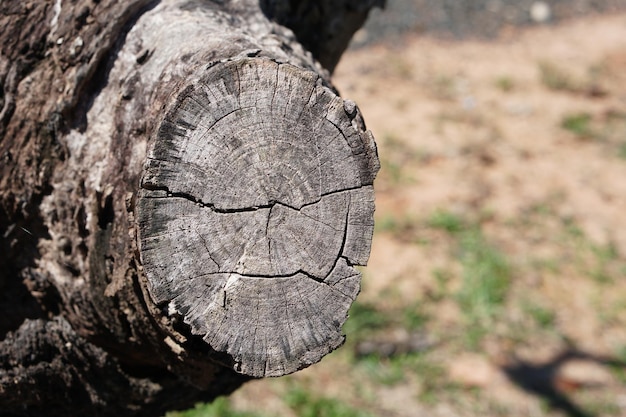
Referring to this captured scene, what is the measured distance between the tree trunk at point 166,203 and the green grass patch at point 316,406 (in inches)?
Result: 69.9

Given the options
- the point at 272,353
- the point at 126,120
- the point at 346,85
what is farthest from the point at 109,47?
the point at 346,85

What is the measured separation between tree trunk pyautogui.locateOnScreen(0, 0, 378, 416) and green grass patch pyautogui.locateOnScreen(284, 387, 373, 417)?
1.78 meters

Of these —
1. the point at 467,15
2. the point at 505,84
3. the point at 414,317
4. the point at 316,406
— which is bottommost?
the point at 316,406

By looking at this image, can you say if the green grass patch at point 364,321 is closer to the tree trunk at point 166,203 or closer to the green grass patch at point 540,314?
the green grass patch at point 540,314

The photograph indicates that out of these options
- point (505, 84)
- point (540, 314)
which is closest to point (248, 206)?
point (540, 314)

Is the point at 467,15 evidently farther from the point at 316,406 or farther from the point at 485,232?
the point at 316,406

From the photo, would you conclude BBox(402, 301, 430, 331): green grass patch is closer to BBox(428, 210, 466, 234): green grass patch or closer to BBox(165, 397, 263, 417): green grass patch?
BBox(428, 210, 466, 234): green grass patch

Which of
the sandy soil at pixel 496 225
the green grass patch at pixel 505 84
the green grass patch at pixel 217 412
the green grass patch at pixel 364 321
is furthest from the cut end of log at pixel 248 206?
the green grass patch at pixel 505 84

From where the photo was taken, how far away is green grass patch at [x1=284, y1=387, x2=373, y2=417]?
12.4 feet

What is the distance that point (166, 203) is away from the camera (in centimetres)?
138

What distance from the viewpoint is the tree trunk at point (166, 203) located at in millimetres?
1391

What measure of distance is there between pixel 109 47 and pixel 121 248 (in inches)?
18.0

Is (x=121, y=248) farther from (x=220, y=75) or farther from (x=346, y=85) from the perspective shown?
(x=346, y=85)

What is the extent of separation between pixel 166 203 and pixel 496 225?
12.9ft
